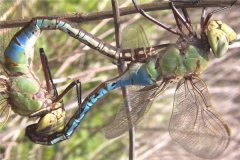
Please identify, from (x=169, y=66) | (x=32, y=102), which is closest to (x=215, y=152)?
(x=169, y=66)

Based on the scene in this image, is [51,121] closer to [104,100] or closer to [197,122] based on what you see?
[197,122]

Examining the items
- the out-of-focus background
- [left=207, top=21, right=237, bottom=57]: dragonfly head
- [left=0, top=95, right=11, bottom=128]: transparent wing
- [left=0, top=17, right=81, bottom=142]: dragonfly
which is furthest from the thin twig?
the out-of-focus background

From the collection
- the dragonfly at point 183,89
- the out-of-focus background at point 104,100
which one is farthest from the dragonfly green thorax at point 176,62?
the out-of-focus background at point 104,100

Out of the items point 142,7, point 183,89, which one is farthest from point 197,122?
point 142,7

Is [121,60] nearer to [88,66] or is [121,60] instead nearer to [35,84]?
[35,84]

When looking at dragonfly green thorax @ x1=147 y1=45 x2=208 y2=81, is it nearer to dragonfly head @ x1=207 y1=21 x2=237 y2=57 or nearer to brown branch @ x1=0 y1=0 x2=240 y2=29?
dragonfly head @ x1=207 y1=21 x2=237 y2=57

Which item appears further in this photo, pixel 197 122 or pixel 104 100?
pixel 104 100
